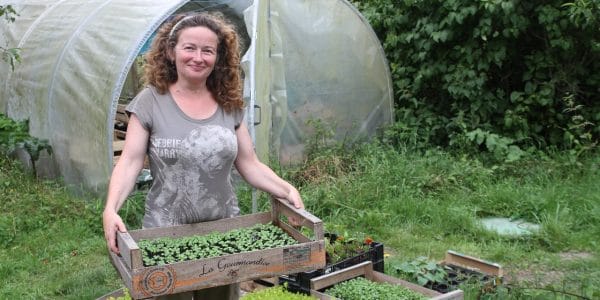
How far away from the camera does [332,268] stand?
507 centimetres

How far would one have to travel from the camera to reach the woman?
10.9 ft

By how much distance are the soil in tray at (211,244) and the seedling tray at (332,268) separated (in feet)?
3.68

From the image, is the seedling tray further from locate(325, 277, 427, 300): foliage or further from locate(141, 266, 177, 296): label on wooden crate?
locate(141, 266, 177, 296): label on wooden crate

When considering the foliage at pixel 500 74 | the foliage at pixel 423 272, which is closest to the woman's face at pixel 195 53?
the foliage at pixel 423 272

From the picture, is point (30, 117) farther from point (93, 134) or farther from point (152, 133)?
point (152, 133)

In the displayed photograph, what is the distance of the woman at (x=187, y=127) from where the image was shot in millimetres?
3316

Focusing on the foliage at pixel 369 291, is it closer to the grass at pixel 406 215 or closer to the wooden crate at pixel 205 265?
the grass at pixel 406 215

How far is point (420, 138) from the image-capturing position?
936cm

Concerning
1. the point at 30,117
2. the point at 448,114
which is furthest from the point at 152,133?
the point at 448,114

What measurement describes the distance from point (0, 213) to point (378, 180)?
3708 mm

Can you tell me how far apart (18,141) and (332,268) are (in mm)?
4702

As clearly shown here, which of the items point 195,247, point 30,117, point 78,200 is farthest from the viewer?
point 30,117

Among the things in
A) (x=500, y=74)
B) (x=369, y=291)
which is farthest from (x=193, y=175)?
(x=500, y=74)

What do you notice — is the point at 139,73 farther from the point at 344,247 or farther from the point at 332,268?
the point at 332,268
